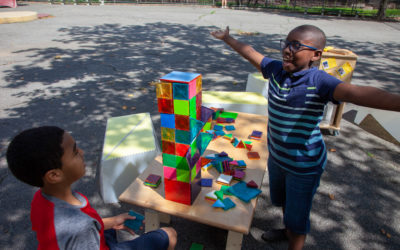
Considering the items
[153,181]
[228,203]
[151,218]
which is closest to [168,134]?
[153,181]

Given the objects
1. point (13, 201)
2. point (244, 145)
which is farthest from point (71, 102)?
point (244, 145)

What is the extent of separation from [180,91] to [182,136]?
0.29 meters

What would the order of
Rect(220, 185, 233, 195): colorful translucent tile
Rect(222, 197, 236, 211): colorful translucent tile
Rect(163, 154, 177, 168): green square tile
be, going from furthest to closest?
Rect(220, 185, 233, 195): colorful translucent tile → Rect(222, 197, 236, 211): colorful translucent tile → Rect(163, 154, 177, 168): green square tile

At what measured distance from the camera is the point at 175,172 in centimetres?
192

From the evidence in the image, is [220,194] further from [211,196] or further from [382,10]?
[382,10]

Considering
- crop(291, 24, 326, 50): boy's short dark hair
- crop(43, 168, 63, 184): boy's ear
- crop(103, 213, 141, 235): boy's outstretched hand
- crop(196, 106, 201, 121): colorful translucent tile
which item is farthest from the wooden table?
crop(291, 24, 326, 50): boy's short dark hair

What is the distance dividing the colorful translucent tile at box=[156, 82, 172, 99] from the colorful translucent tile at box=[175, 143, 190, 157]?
0.32 m

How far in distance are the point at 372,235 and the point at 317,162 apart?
1347 millimetres

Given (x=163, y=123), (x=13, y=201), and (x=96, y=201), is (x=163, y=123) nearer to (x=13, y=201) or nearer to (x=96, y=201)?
(x=96, y=201)

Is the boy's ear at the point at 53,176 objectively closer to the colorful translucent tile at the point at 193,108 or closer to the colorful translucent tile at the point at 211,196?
the colorful translucent tile at the point at 193,108

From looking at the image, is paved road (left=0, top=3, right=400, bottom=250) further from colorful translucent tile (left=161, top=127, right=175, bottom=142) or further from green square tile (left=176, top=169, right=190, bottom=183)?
colorful translucent tile (left=161, top=127, right=175, bottom=142)

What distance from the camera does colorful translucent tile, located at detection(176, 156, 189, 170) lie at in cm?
184

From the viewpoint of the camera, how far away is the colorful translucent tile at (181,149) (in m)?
1.79

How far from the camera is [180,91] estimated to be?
1.66m
